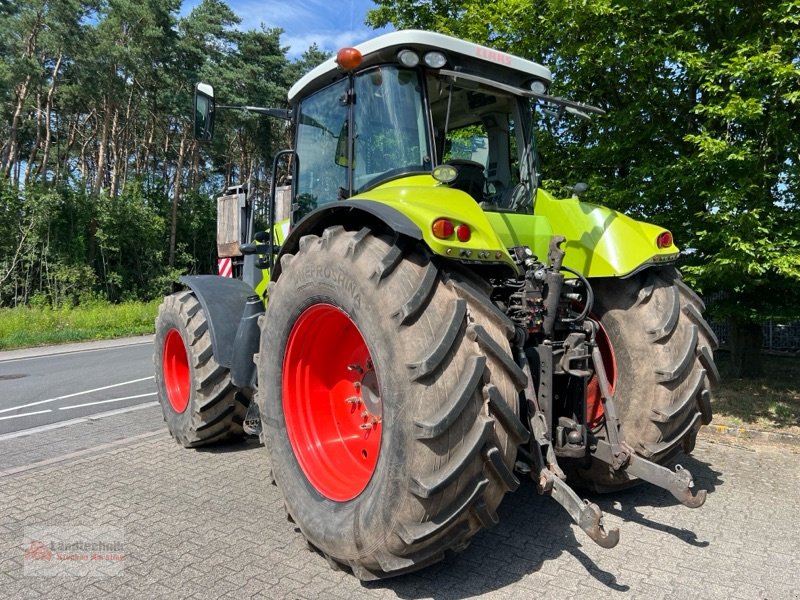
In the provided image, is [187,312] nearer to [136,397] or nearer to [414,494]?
[414,494]

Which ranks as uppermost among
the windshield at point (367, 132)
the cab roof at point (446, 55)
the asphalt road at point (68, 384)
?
the cab roof at point (446, 55)

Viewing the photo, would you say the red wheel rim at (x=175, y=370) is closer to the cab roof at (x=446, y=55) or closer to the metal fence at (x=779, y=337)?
the cab roof at (x=446, y=55)

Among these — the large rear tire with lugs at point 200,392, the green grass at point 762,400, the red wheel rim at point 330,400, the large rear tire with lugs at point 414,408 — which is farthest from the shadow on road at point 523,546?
the large rear tire with lugs at point 200,392

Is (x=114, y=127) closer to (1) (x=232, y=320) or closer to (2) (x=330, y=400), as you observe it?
(1) (x=232, y=320)

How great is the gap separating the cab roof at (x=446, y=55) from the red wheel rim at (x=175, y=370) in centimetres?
246

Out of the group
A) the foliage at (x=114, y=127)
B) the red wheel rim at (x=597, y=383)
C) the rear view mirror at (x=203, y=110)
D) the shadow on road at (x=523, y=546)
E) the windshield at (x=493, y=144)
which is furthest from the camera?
the foliage at (x=114, y=127)

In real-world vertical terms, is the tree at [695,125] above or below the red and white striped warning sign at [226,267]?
above

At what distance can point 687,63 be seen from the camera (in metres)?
5.39

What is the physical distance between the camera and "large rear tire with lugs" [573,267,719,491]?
326cm

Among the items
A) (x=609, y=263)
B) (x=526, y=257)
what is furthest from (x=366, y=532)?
(x=609, y=263)

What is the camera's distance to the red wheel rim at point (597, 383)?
3.56 meters

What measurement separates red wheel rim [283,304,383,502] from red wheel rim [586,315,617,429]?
137cm

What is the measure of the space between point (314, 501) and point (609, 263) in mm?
2121

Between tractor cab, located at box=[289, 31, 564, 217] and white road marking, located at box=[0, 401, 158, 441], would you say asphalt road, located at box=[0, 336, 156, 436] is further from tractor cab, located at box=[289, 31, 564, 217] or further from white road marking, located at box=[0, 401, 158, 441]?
tractor cab, located at box=[289, 31, 564, 217]
